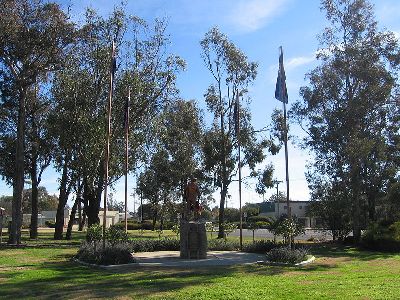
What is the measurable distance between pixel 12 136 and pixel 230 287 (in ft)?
101

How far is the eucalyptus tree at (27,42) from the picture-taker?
25.9 m

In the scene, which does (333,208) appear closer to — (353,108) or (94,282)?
(353,108)

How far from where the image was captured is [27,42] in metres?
26.4

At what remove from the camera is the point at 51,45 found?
89.0 feet

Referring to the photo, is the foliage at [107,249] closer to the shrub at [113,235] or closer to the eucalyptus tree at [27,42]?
the shrub at [113,235]

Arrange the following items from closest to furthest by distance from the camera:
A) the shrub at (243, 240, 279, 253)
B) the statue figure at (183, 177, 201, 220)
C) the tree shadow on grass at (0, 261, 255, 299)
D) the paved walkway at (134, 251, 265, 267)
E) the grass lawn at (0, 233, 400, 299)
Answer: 1. the grass lawn at (0, 233, 400, 299)
2. the tree shadow on grass at (0, 261, 255, 299)
3. the paved walkway at (134, 251, 265, 267)
4. the statue figure at (183, 177, 201, 220)
5. the shrub at (243, 240, 279, 253)

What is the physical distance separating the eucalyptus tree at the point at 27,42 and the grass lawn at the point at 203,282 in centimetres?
1185

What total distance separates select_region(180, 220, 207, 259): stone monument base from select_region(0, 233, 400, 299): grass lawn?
10.1 feet

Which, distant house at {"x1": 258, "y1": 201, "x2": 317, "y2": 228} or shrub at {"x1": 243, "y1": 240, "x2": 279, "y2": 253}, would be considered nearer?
shrub at {"x1": 243, "y1": 240, "x2": 279, "y2": 253}

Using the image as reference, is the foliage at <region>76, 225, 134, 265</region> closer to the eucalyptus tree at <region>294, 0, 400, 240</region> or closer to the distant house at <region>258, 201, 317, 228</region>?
the eucalyptus tree at <region>294, 0, 400, 240</region>

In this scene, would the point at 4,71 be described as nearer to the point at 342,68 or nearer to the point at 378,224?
the point at 342,68

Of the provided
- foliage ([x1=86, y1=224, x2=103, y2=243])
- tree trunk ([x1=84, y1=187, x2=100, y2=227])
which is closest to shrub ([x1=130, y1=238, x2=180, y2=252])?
foliage ([x1=86, y1=224, x2=103, y2=243])

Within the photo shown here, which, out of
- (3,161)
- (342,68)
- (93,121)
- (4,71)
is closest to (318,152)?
(342,68)

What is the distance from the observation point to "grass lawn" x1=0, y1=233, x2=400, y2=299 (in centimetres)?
1060
